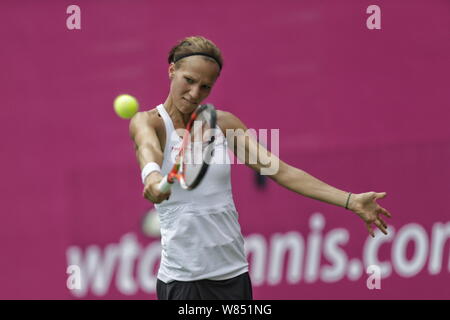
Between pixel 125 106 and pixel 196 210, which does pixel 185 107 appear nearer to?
pixel 196 210

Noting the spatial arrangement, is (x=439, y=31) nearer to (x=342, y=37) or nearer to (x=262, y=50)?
(x=342, y=37)

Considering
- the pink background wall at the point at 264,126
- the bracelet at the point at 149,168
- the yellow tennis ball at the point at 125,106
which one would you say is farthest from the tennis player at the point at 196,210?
the pink background wall at the point at 264,126

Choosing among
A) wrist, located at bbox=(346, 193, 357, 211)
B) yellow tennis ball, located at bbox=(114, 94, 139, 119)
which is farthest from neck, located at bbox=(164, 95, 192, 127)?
yellow tennis ball, located at bbox=(114, 94, 139, 119)

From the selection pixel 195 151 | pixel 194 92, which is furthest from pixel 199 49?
pixel 195 151

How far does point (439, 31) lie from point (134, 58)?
2.53 m

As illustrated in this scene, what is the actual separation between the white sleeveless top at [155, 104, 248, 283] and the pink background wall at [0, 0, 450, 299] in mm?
3198

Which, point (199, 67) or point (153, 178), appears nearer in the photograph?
point (153, 178)

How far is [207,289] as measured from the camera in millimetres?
4035

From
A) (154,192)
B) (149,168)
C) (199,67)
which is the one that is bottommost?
(154,192)

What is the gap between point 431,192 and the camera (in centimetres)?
714

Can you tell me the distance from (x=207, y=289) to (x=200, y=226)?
0.30 meters

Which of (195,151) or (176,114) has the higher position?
(176,114)

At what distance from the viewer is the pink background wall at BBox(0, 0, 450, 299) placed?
23.5ft

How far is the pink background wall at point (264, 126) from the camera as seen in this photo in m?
7.15
